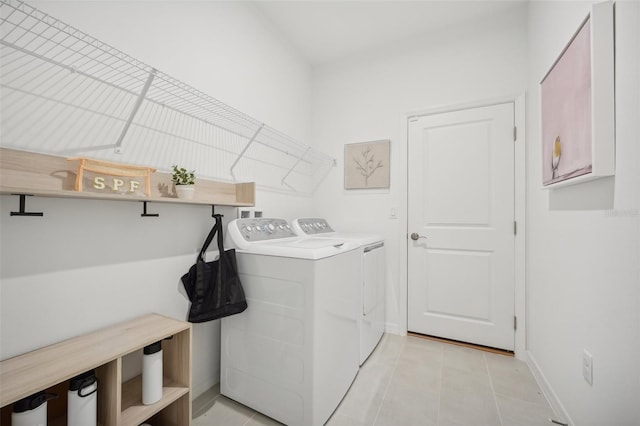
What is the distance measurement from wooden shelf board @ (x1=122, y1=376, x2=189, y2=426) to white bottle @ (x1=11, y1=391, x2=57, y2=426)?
0.28 meters

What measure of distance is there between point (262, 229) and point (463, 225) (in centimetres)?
175

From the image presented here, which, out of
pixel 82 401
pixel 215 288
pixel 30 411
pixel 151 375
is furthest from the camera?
pixel 215 288

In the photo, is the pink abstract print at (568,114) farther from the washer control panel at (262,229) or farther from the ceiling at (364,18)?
the washer control panel at (262,229)

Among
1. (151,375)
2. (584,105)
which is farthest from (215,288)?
(584,105)

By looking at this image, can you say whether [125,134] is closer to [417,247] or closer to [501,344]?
[417,247]

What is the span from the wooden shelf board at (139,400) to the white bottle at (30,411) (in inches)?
11.0

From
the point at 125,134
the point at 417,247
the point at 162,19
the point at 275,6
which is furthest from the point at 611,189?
the point at 275,6

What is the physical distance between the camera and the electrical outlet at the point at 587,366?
1171mm

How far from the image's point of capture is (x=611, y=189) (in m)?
1.05

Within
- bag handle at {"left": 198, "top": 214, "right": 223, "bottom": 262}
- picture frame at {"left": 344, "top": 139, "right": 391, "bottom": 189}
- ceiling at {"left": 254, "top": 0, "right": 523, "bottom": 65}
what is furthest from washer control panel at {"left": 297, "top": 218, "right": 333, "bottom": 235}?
ceiling at {"left": 254, "top": 0, "right": 523, "bottom": 65}

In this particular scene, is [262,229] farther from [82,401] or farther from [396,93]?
[396,93]

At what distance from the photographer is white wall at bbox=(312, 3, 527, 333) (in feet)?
7.43

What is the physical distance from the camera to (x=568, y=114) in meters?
1.34

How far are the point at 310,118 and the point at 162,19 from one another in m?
1.75
